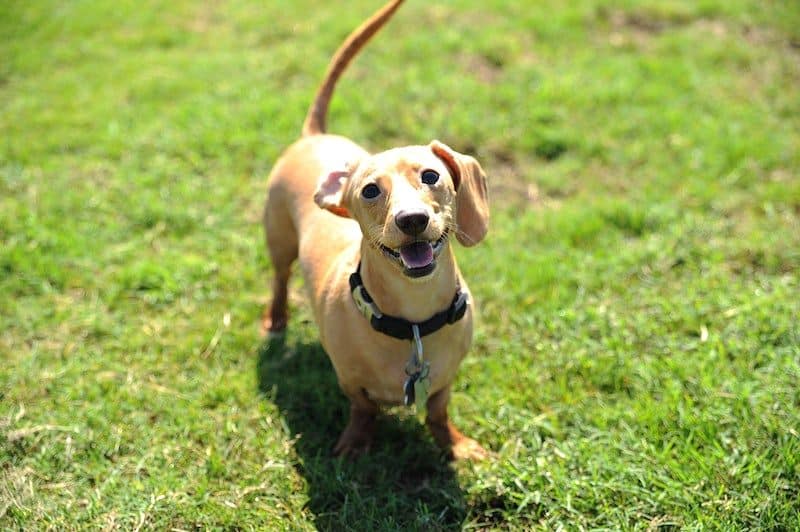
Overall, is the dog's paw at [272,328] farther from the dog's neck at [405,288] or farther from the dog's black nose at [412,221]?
the dog's black nose at [412,221]

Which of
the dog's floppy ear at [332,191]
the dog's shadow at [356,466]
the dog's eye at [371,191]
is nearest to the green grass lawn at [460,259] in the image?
the dog's shadow at [356,466]

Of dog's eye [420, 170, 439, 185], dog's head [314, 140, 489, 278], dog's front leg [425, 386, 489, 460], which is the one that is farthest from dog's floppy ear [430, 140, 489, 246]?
dog's front leg [425, 386, 489, 460]

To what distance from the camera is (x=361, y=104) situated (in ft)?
17.0

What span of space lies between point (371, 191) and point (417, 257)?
0.28m

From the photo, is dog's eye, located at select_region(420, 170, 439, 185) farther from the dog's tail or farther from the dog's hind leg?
the dog's hind leg

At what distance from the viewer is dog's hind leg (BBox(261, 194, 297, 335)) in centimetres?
354

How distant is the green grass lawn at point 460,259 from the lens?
2.87 metres

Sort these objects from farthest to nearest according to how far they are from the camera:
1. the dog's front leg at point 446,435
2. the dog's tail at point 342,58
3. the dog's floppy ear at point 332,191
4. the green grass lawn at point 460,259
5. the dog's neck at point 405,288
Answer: the dog's tail at point 342,58, the dog's front leg at point 446,435, the green grass lawn at point 460,259, the dog's floppy ear at point 332,191, the dog's neck at point 405,288

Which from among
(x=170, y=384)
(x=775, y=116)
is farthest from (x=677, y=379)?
(x=775, y=116)

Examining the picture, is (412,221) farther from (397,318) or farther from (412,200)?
(397,318)

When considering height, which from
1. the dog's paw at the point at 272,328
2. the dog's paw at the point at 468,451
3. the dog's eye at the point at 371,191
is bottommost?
the dog's paw at the point at 272,328

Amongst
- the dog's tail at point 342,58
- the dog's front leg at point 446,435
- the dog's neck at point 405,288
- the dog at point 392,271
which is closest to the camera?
the dog at point 392,271

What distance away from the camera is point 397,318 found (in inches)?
104

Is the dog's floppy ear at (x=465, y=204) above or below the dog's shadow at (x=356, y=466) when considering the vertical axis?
above
